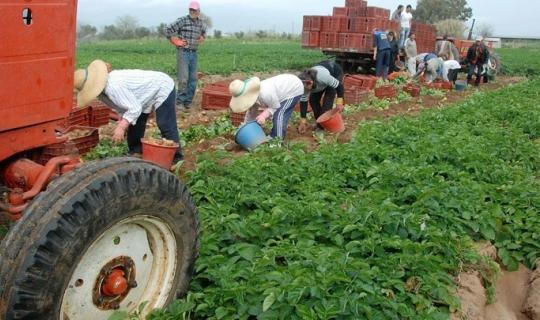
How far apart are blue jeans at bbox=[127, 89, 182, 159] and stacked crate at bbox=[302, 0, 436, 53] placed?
12746mm

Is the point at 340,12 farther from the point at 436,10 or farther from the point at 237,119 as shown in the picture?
the point at 436,10

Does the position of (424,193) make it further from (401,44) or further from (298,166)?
(401,44)

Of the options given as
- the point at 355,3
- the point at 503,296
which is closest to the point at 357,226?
the point at 503,296

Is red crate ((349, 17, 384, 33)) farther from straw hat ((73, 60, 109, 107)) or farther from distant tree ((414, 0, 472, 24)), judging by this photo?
distant tree ((414, 0, 472, 24))

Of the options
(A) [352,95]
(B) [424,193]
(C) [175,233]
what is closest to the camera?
(C) [175,233]

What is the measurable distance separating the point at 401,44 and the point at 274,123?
43.9 ft

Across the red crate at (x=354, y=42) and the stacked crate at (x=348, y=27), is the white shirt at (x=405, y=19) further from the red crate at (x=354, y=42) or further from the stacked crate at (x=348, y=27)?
the red crate at (x=354, y=42)

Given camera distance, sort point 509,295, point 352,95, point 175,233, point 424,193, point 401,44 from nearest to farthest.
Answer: point 175,233 < point 509,295 < point 424,193 < point 352,95 < point 401,44

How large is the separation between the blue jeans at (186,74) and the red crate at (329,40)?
914cm

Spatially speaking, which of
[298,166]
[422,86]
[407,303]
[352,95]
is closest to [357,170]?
[298,166]

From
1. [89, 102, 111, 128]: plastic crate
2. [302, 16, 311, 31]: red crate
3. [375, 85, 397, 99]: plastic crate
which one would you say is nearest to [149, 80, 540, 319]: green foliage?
[89, 102, 111, 128]: plastic crate

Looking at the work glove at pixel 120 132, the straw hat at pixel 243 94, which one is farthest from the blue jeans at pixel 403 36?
the work glove at pixel 120 132

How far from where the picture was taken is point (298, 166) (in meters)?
5.34

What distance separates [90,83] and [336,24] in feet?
47.3
